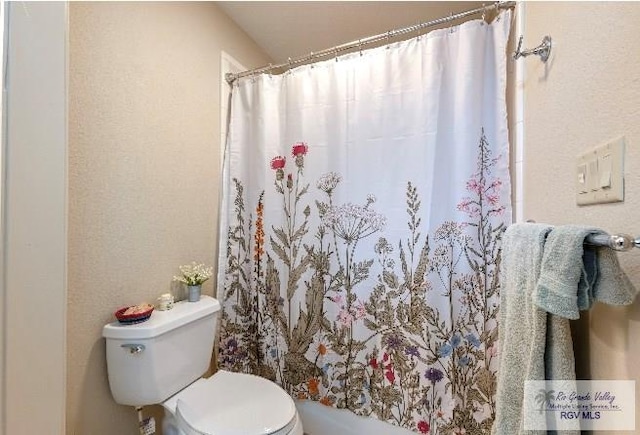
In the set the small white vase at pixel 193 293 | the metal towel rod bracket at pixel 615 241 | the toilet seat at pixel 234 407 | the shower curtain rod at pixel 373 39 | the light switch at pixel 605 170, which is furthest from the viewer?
the small white vase at pixel 193 293

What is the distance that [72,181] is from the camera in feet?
3.02

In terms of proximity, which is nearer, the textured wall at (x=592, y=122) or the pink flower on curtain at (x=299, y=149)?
the textured wall at (x=592, y=122)

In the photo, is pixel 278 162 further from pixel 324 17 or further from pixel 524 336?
pixel 524 336

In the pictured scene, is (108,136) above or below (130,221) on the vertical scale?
above

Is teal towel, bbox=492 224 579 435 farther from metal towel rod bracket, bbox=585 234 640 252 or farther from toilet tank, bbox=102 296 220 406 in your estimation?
toilet tank, bbox=102 296 220 406

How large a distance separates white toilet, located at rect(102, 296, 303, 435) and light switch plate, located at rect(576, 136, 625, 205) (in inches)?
40.5

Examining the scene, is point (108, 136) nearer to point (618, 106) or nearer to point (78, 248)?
point (78, 248)

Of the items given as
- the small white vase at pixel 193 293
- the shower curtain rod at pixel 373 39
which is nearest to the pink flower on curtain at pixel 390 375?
the small white vase at pixel 193 293

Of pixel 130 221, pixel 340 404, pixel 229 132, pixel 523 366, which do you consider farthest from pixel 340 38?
pixel 340 404

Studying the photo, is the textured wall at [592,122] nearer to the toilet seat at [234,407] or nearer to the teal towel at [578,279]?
the teal towel at [578,279]

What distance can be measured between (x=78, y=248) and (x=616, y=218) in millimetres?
1388

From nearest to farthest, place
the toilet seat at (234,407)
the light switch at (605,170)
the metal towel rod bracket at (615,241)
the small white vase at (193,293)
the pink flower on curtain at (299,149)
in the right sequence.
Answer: the metal towel rod bracket at (615,241), the light switch at (605,170), the toilet seat at (234,407), the small white vase at (193,293), the pink flower on curtain at (299,149)

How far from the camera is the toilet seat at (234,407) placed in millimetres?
917

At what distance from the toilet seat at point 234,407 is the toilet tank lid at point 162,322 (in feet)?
0.90
